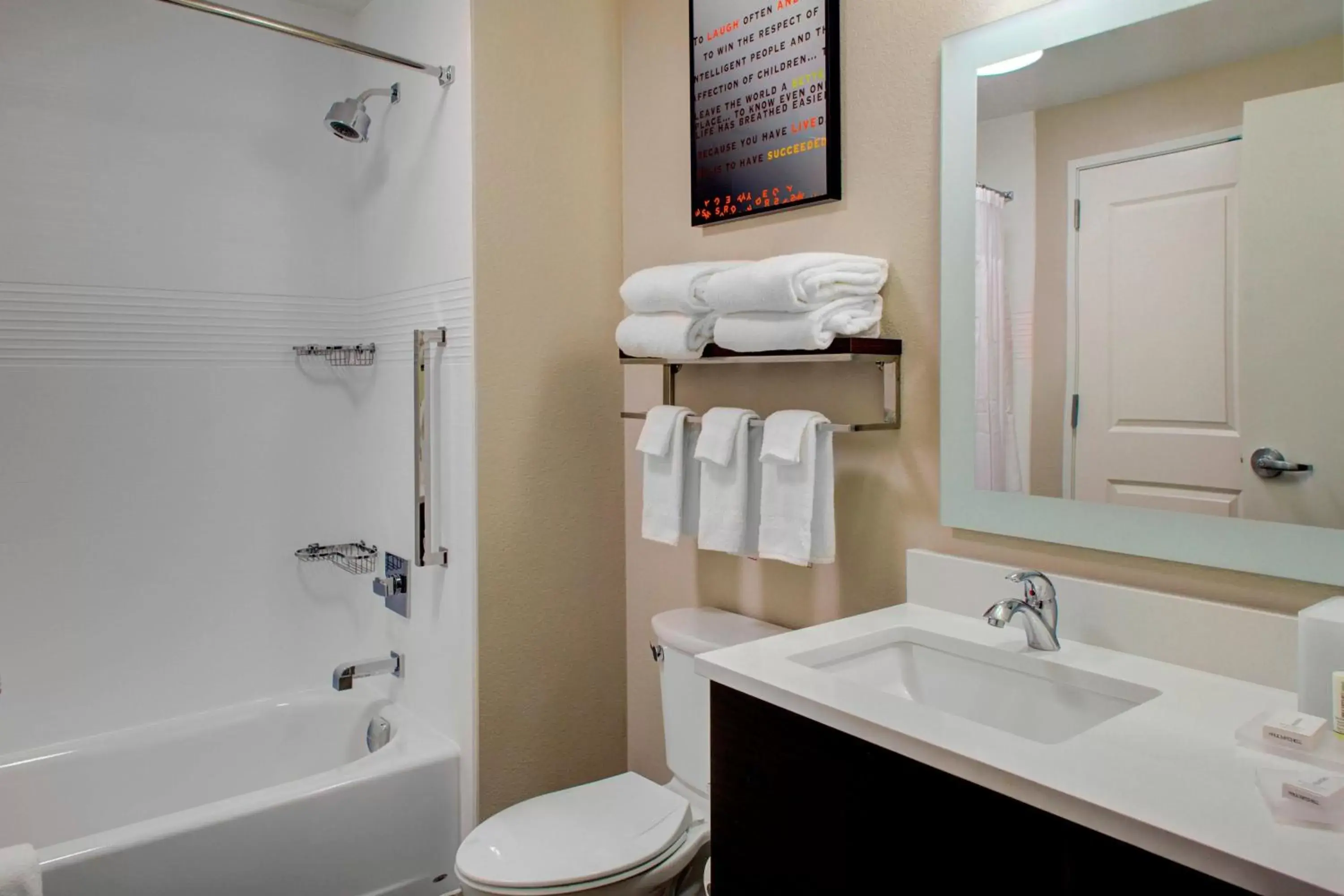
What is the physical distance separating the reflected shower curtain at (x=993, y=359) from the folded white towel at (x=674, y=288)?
439 mm

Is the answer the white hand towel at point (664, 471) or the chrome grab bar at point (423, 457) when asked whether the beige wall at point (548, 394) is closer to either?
the chrome grab bar at point (423, 457)

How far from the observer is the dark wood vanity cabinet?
928mm

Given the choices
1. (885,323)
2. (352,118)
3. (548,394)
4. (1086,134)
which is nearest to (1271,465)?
→ (1086,134)

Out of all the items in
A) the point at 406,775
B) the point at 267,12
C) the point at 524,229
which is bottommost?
the point at 406,775

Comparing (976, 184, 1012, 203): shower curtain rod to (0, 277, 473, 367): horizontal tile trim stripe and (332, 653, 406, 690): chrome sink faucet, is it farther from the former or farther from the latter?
(332, 653, 406, 690): chrome sink faucet

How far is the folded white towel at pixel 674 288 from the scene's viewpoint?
1.81 meters

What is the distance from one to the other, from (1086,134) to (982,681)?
882mm

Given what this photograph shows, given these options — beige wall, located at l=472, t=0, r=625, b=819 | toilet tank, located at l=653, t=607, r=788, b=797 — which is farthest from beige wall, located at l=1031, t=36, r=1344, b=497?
beige wall, located at l=472, t=0, r=625, b=819

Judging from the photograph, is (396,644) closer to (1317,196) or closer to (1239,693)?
(1239,693)

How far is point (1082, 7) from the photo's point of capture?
145 cm

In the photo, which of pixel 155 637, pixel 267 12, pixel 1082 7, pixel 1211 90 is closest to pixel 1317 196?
pixel 1211 90

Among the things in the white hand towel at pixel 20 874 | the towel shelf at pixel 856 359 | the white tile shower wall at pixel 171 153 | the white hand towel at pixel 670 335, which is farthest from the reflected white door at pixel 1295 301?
the white tile shower wall at pixel 171 153

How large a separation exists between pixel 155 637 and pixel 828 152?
81.4 inches

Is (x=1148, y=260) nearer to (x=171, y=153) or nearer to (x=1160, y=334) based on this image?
(x=1160, y=334)
